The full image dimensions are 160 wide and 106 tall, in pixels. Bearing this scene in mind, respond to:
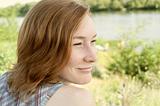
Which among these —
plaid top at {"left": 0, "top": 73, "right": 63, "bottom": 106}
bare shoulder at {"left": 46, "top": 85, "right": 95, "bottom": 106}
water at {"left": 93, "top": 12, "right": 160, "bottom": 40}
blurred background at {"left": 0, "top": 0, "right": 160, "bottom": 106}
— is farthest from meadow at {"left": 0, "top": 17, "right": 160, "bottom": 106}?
bare shoulder at {"left": 46, "top": 85, "right": 95, "bottom": 106}

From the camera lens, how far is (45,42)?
1.44 meters

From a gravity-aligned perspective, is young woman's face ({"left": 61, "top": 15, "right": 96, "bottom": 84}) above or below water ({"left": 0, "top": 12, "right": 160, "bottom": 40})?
above

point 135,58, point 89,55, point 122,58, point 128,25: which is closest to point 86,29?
point 89,55

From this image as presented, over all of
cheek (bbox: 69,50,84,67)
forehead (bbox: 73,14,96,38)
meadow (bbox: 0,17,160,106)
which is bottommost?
meadow (bbox: 0,17,160,106)

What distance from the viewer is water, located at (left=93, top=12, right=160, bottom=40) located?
8.89 metres

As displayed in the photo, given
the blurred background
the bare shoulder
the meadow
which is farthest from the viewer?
the meadow

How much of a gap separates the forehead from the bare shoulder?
16 centimetres

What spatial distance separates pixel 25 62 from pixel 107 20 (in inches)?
408

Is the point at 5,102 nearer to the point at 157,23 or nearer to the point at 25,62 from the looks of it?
the point at 25,62

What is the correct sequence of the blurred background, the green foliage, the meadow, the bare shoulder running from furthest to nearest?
the green foliage
the meadow
the blurred background
the bare shoulder

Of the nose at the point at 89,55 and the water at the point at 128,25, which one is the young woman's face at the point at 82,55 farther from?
the water at the point at 128,25

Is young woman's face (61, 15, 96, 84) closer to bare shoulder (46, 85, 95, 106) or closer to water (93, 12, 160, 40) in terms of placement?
bare shoulder (46, 85, 95, 106)

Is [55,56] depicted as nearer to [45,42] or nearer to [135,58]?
[45,42]

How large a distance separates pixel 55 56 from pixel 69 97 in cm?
13
